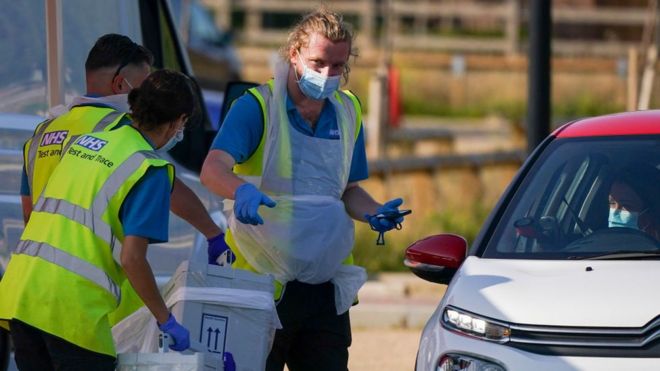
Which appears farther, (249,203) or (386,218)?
(386,218)

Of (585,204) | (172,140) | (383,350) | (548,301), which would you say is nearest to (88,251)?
(172,140)

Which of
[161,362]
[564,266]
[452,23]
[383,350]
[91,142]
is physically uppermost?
[91,142]

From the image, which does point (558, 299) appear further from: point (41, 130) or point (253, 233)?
point (41, 130)

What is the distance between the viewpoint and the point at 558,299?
5.09 meters

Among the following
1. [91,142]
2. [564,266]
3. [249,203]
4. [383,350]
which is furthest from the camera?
[383,350]

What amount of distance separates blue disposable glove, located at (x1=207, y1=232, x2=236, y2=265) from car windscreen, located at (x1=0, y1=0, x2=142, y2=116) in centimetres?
165

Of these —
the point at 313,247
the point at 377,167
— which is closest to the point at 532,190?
the point at 313,247

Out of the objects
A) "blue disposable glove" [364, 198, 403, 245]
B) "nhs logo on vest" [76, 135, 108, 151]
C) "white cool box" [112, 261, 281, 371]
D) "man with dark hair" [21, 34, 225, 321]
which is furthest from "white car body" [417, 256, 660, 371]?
"nhs logo on vest" [76, 135, 108, 151]

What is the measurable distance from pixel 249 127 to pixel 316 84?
11.7 inches

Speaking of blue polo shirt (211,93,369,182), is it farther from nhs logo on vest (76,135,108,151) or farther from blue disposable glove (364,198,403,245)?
nhs logo on vest (76,135,108,151)

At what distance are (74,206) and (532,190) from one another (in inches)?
79.6

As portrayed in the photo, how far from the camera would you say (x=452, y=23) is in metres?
33.3

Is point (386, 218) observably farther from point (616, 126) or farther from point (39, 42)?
point (39, 42)

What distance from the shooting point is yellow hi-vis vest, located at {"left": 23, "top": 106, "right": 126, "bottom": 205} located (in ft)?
17.8
